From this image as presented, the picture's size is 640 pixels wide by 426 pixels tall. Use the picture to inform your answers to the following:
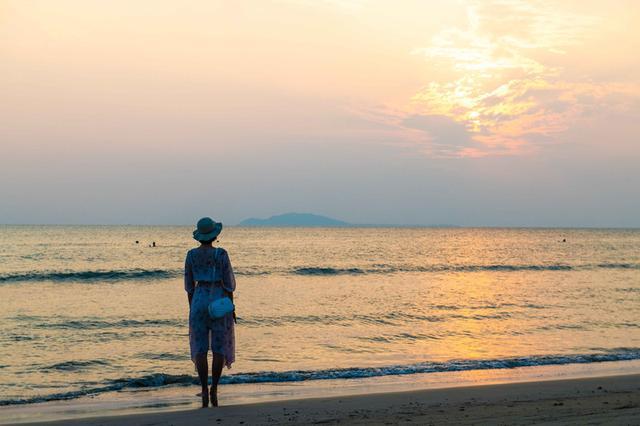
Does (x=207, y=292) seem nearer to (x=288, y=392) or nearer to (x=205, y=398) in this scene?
(x=205, y=398)

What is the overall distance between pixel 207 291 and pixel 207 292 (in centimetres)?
1

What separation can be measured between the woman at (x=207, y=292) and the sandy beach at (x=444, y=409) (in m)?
0.71

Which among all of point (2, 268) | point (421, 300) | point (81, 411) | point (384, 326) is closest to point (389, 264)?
point (421, 300)

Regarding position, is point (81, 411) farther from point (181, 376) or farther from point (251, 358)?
point (251, 358)

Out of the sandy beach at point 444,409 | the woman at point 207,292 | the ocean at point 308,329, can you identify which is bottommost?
the ocean at point 308,329

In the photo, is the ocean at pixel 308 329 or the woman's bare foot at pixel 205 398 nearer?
the woman's bare foot at pixel 205 398

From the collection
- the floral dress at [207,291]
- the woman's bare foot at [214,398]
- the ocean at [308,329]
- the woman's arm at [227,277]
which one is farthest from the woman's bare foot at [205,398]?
the ocean at [308,329]

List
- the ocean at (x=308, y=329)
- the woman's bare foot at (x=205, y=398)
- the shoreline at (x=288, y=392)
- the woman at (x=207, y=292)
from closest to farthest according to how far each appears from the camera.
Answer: the woman at (x=207, y=292) → the woman's bare foot at (x=205, y=398) → the shoreline at (x=288, y=392) → the ocean at (x=308, y=329)

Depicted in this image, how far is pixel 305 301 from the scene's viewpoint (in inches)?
877

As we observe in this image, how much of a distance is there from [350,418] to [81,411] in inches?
140

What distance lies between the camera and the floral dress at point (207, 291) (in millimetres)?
7062

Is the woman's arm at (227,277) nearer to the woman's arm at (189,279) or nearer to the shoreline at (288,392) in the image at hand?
the woman's arm at (189,279)

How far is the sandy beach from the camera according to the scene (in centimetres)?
638

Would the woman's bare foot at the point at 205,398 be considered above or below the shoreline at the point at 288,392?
above
